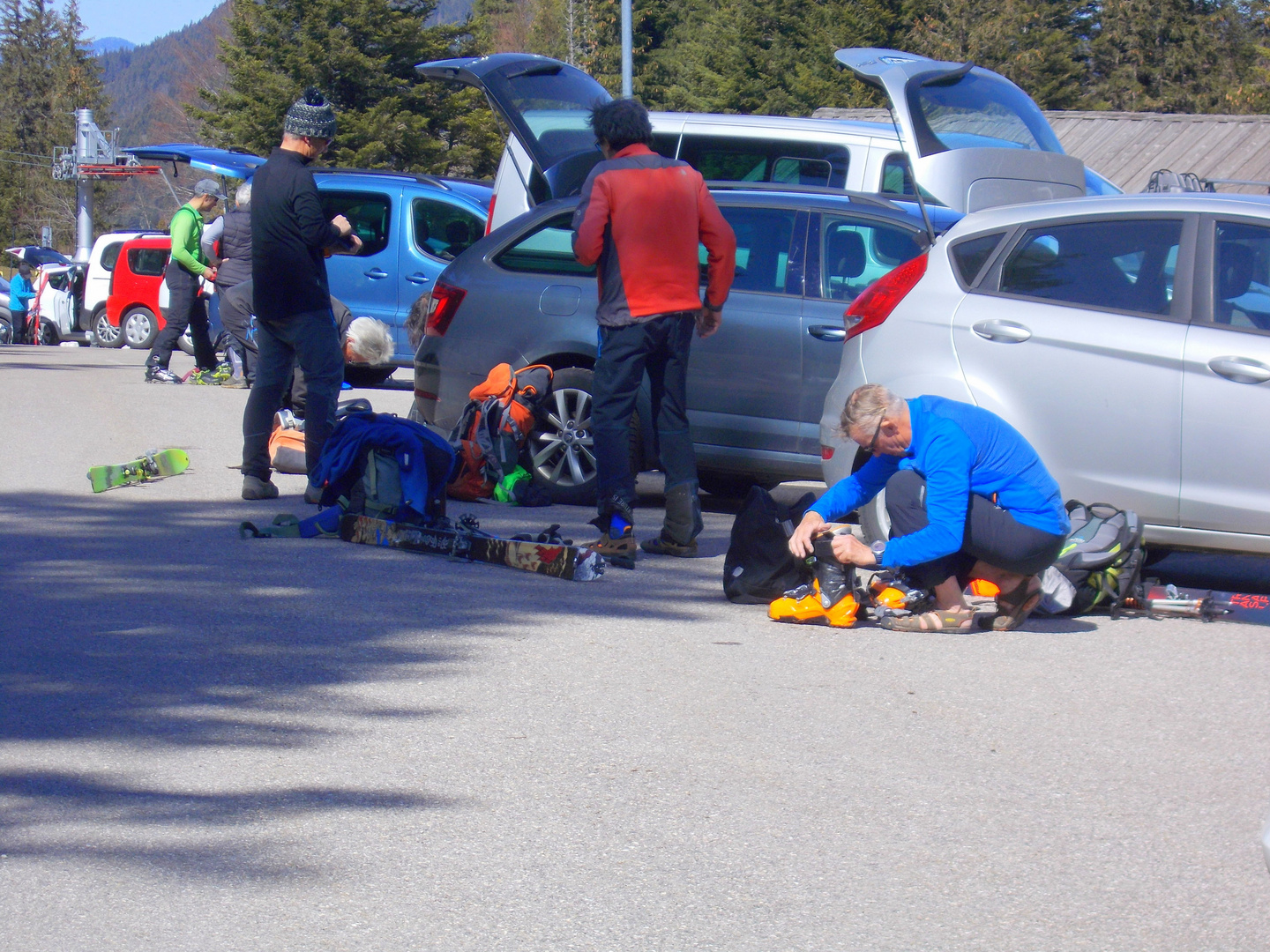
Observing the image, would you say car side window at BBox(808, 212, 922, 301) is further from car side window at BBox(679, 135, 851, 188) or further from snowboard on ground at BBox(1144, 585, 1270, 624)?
car side window at BBox(679, 135, 851, 188)

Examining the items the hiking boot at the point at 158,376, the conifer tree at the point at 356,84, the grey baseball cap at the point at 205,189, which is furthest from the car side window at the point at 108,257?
the conifer tree at the point at 356,84

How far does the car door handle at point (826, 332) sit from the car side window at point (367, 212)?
315 inches

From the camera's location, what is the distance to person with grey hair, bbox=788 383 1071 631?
210 inches

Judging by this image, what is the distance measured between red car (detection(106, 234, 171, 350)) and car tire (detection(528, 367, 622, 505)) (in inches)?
689

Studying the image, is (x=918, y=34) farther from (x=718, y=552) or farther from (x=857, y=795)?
(x=857, y=795)

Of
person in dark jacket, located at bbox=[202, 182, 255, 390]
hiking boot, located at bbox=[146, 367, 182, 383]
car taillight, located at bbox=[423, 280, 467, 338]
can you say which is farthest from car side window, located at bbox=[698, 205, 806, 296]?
hiking boot, located at bbox=[146, 367, 182, 383]

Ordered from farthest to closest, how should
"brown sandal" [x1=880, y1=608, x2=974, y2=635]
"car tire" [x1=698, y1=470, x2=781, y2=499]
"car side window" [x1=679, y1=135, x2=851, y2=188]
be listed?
"car side window" [x1=679, y1=135, x2=851, y2=188], "car tire" [x1=698, y1=470, x2=781, y2=499], "brown sandal" [x1=880, y1=608, x2=974, y2=635]

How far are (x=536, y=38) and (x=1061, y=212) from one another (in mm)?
67045

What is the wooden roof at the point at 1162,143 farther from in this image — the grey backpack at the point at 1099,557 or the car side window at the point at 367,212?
the grey backpack at the point at 1099,557

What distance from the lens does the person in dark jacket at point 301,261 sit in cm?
746

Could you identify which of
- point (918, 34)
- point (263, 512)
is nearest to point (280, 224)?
point (263, 512)

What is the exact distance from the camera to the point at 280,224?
7.47 m

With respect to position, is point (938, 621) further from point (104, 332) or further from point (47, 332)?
point (47, 332)

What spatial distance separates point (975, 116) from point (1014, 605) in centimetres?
579
